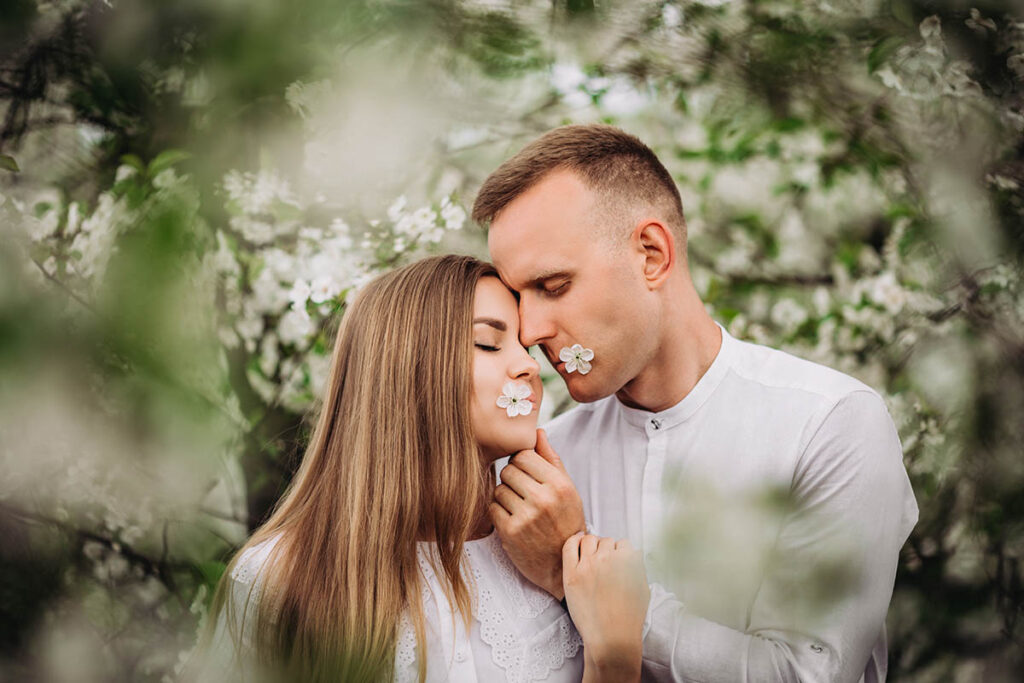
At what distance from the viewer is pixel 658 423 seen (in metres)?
1.67

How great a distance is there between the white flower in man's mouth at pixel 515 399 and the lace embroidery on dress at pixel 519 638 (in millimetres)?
287

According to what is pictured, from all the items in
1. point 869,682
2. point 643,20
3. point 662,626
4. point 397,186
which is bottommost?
point 869,682

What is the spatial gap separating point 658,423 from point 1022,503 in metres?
0.83

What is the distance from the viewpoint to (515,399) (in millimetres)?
1384

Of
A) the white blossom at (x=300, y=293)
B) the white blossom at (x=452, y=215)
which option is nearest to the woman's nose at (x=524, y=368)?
the white blossom at (x=452, y=215)

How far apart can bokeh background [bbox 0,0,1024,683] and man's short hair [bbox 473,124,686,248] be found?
0.35 m

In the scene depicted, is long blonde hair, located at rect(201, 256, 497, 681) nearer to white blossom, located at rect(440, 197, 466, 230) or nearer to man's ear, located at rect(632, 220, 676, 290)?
man's ear, located at rect(632, 220, 676, 290)

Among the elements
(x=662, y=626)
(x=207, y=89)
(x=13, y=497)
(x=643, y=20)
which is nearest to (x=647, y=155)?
(x=643, y=20)

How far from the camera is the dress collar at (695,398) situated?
166 centimetres

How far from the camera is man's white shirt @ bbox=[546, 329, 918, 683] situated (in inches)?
55.3

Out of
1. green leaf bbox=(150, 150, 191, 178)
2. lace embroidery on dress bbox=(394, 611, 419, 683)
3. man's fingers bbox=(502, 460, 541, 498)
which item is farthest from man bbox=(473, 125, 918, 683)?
green leaf bbox=(150, 150, 191, 178)

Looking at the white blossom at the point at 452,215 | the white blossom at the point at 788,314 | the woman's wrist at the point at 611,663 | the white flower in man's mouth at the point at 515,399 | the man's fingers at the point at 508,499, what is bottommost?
the white blossom at the point at 788,314

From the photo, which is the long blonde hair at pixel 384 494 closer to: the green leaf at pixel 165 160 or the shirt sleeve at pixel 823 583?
the shirt sleeve at pixel 823 583

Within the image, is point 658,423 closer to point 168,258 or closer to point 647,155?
point 647,155
